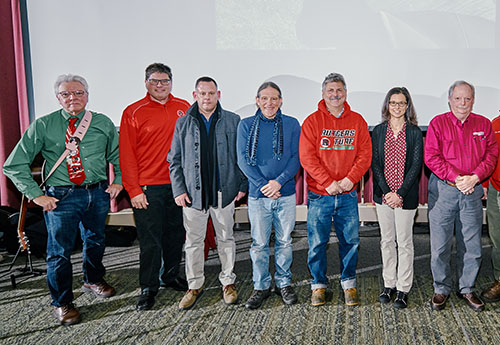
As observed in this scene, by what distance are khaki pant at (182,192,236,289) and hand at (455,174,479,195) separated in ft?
Answer: 4.63

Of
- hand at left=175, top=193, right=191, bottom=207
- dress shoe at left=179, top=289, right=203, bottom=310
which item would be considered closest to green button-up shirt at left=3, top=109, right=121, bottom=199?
hand at left=175, top=193, right=191, bottom=207

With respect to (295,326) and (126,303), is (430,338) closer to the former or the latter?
(295,326)

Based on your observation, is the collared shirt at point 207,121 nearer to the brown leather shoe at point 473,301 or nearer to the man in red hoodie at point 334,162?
the man in red hoodie at point 334,162

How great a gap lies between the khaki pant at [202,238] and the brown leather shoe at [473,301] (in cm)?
155

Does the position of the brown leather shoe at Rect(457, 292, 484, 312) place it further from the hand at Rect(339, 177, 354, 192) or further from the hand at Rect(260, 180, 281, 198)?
the hand at Rect(260, 180, 281, 198)

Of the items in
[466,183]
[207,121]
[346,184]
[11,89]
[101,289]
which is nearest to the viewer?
[466,183]

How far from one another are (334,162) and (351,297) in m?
0.91

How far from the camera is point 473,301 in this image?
2377 millimetres

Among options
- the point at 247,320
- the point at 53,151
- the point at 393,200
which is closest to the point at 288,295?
the point at 247,320

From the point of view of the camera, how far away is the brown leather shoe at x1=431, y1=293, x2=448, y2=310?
2.37 meters

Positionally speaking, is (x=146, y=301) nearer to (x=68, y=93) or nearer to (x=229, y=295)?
(x=229, y=295)

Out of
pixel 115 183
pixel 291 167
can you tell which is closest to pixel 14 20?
pixel 115 183

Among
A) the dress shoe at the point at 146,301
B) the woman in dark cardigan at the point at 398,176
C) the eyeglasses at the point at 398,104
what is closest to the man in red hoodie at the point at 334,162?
the woman in dark cardigan at the point at 398,176

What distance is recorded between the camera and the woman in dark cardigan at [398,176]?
2.33 m
